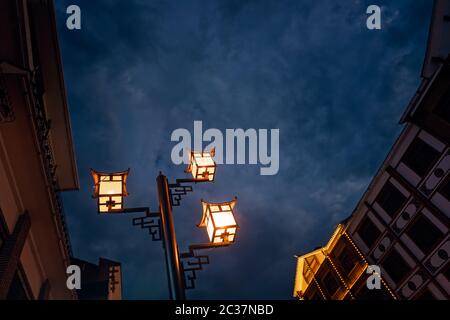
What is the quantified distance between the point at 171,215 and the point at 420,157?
1654cm

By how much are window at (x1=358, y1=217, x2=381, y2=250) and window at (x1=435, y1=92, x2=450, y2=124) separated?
8024 millimetres

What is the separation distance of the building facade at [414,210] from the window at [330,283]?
92cm

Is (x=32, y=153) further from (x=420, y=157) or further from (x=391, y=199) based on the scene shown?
(x=391, y=199)

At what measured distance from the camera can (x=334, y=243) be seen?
22.3m

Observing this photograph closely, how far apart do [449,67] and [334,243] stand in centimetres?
1384

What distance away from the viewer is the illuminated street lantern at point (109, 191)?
24.5ft

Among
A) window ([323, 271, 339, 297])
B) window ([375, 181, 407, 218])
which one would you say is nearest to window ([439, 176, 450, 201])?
window ([375, 181, 407, 218])

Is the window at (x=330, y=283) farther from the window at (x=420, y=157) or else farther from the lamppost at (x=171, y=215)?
the lamppost at (x=171, y=215)

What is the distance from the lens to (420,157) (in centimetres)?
1661

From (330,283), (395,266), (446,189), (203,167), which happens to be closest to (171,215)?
(203,167)

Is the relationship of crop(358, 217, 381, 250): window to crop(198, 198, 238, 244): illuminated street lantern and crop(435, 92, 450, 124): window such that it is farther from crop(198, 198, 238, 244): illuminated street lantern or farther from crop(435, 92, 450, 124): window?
crop(198, 198, 238, 244): illuminated street lantern
